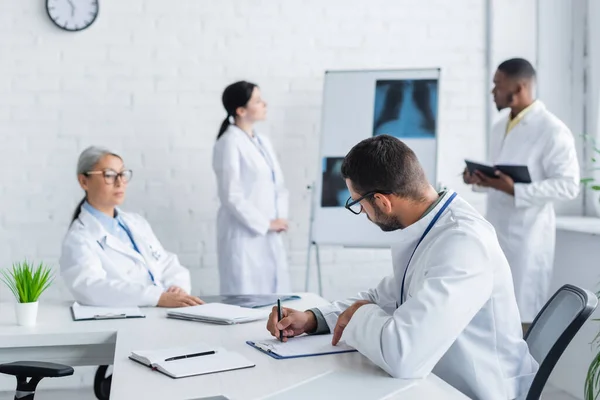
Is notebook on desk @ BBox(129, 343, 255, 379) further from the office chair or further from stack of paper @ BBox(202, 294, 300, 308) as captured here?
stack of paper @ BBox(202, 294, 300, 308)

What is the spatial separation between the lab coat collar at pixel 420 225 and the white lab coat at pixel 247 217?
2.09 m

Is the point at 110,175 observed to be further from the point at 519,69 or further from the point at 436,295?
the point at 519,69

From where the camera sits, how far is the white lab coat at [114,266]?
2.63 m

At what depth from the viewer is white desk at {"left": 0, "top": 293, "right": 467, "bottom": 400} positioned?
1.61 metres

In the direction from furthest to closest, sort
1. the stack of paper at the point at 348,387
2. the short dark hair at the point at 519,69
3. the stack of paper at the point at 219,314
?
the short dark hair at the point at 519,69 < the stack of paper at the point at 219,314 < the stack of paper at the point at 348,387

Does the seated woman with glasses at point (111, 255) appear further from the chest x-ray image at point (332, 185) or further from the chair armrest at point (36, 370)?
the chest x-ray image at point (332, 185)

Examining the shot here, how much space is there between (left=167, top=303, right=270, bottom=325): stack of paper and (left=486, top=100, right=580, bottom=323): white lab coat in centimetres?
167

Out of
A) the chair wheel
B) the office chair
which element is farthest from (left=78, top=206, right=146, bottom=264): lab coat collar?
the office chair

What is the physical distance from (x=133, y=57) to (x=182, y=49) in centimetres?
A: 27

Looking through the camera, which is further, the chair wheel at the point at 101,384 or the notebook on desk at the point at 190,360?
the chair wheel at the point at 101,384

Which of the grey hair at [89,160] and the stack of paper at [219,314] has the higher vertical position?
the grey hair at [89,160]

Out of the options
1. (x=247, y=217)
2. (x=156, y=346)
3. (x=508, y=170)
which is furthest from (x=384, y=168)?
(x=247, y=217)

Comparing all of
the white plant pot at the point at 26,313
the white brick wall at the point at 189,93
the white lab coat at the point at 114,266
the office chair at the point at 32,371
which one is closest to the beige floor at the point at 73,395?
the white brick wall at the point at 189,93

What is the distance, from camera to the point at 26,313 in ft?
7.68
